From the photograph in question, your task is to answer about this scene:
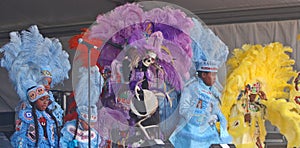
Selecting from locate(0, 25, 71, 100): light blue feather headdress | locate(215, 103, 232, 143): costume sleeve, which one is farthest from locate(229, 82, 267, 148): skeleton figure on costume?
locate(0, 25, 71, 100): light blue feather headdress

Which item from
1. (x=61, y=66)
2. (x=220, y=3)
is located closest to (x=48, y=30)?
(x=220, y=3)

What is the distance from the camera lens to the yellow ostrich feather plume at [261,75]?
263 centimetres

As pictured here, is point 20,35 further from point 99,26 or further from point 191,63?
point 191,63

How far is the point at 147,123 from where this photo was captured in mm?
2221

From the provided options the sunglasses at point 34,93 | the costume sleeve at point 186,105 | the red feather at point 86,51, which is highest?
the red feather at point 86,51

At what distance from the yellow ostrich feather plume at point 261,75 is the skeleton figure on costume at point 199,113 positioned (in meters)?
0.24

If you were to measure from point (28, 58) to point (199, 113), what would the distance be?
899 mm

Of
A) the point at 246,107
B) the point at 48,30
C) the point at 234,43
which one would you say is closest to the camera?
the point at 246,107

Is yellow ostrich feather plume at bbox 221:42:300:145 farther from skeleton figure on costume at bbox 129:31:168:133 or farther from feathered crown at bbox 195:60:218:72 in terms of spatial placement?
skeleton figure on costume at bbox 129:31:168:133

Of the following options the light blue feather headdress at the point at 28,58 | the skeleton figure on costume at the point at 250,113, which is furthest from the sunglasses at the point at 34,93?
the skeleton figure on costume at the point at 250,113

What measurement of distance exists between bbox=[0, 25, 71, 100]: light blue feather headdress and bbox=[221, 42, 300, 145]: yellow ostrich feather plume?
959mm

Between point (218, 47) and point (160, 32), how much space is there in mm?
353

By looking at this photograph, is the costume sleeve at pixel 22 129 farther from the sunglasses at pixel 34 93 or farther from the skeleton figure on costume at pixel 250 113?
the skeleton figure on costume at pixel 250 113

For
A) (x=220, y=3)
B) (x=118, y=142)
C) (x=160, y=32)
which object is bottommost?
(x=118, y=142)
